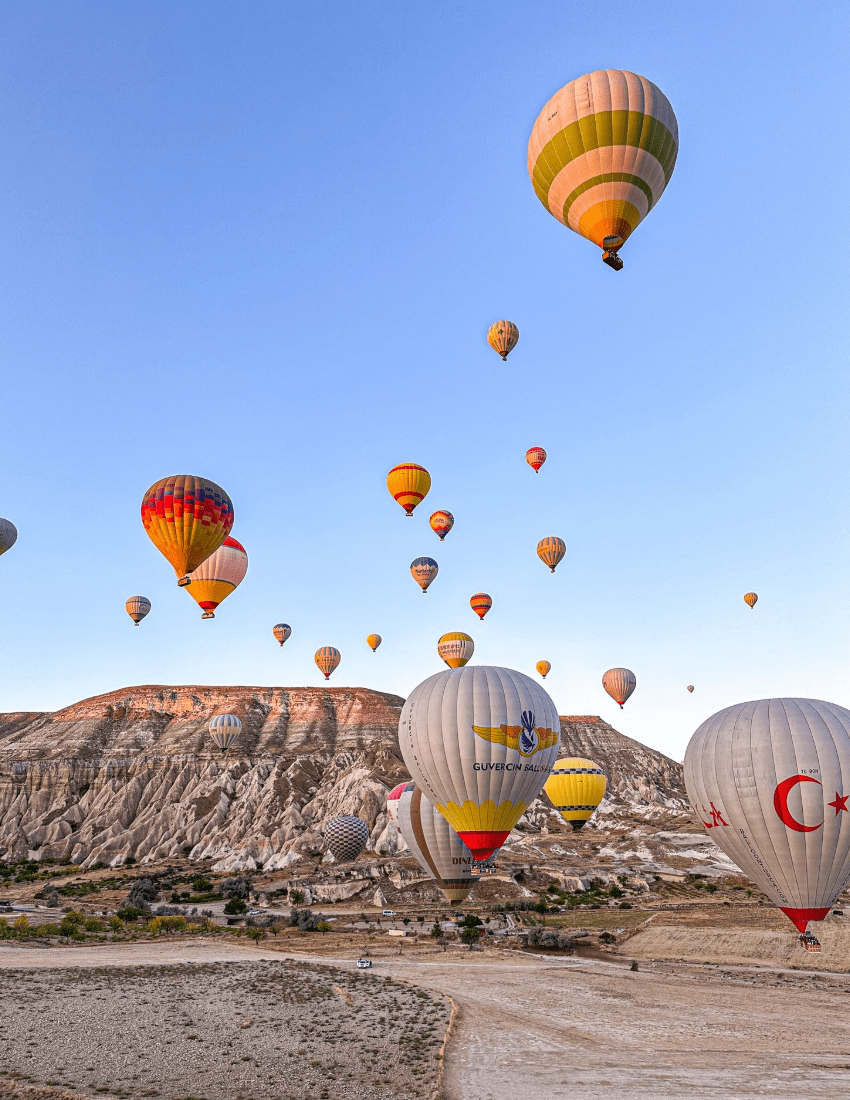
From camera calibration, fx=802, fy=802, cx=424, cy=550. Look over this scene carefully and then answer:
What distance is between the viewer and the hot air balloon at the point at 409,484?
54.0 m

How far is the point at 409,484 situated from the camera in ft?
177

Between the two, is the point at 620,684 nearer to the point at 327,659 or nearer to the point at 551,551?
the point at 551,551

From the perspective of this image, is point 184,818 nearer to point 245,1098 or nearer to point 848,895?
point 848,895

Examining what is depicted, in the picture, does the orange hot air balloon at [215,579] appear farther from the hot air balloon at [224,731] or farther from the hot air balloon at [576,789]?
the hot air balloon at [224,731]

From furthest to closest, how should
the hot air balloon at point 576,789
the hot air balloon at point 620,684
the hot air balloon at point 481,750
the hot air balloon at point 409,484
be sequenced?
the hot air balloon at point 620,684, the hot air balloon at point 576,789, the hot air balloon at point 409,484, the hot air balloon at point 481,750

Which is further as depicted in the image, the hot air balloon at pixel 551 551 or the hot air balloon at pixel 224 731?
the hot air balloon at pixel 224 731

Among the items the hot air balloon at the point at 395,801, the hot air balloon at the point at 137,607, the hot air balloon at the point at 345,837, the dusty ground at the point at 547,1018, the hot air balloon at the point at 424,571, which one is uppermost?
the hot air balloon at the point at 424,571

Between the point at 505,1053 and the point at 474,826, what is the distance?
12835 mm

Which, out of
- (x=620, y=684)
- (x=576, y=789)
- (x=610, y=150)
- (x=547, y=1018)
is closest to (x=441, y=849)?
(x=576, y=789)

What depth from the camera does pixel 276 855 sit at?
3312 inches

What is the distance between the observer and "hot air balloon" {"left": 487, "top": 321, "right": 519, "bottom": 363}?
43625 mm

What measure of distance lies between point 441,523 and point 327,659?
101ft

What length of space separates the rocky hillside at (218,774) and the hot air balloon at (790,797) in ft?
203

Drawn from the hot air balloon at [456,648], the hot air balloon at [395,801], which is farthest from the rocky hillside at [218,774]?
the hot air balloon at [395,801]
